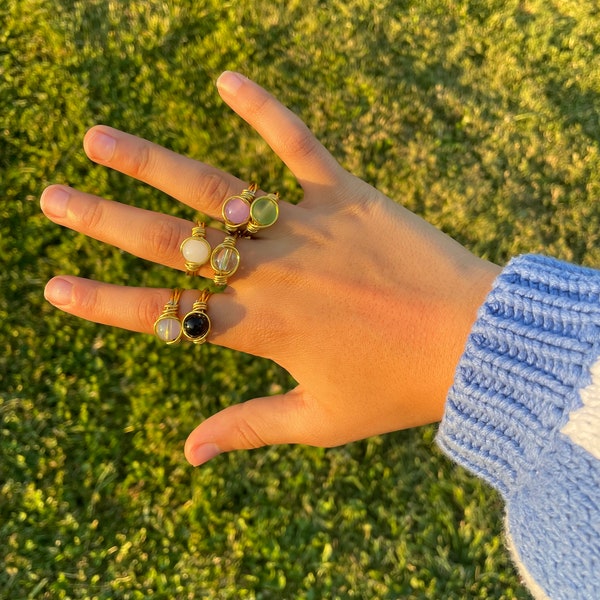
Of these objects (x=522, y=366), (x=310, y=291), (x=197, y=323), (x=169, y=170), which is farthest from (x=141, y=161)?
(x=522, y=366)

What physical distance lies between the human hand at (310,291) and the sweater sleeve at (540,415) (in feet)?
0.81

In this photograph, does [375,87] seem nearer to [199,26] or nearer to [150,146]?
[199,26]

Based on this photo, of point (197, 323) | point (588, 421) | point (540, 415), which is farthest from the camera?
point (197, 323)

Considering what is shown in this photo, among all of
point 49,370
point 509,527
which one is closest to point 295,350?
point 509,527

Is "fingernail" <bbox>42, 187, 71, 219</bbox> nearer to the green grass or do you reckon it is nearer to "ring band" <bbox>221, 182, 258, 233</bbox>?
"ring band" <bbox>221, 182, 258, 233</bbox>

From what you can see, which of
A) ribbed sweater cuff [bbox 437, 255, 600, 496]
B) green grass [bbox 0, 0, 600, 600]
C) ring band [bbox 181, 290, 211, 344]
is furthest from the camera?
green grass [bbox 0, 0, 600, 600]

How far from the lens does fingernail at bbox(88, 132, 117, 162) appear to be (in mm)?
1971

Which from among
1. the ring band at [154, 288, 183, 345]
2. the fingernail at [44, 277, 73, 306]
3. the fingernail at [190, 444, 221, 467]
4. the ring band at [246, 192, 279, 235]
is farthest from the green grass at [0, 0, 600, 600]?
the ring band at [246, 192, 279, 235]

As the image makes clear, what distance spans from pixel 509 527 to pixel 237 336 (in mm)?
991

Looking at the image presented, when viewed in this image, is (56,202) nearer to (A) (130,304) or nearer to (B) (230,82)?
(A) (130,304)

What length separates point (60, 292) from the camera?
2023 mm

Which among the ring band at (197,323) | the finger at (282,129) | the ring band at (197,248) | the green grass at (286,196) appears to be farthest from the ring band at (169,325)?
the green grass at (286,196)

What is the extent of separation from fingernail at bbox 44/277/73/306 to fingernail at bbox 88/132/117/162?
17.5 inches

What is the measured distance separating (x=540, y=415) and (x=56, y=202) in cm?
162
